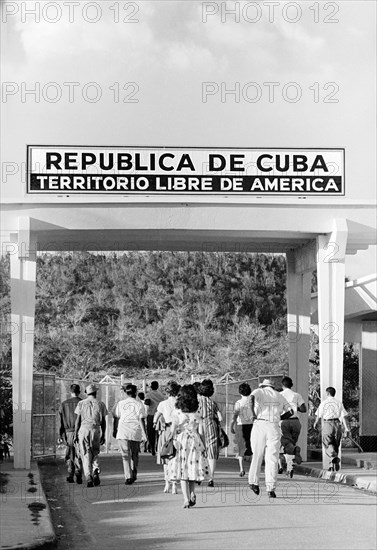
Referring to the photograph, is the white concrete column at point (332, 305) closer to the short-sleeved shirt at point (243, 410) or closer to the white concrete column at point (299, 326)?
the short-sleeved shirt at point (243, 410)

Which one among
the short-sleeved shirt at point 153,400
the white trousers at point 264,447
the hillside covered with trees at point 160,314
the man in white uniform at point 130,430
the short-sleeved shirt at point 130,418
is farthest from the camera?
the hillside covered with trees at point 160,314

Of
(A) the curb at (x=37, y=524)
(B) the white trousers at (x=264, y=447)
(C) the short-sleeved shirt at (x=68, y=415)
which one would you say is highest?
(C) the short-sleeved shirt at (x=68, y=415)

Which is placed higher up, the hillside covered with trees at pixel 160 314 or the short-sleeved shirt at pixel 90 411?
the hillside covered with trees at pixel 160 314

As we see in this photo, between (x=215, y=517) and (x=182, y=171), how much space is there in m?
11.9

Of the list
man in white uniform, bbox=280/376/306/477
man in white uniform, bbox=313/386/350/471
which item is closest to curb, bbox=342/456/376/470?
man in white uniform, bbox=313/386/350/471

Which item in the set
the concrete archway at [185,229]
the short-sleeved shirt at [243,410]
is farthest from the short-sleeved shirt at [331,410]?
the short-sleeved shirt at [243,410]

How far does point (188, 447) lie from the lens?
1608cm

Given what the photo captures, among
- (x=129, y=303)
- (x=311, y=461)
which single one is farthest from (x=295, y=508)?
(x=129, y=303)

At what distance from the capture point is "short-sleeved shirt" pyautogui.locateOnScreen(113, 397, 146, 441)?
2012 centimetres

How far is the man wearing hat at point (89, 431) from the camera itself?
19453 mm

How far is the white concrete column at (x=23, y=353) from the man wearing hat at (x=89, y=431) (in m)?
4.64

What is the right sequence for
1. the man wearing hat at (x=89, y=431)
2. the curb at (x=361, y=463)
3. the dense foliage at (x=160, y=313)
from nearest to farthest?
the man wearing hat at (x=89, y=431) < the curb at (x=361, y=463) < the dense foliage at (x=160, y=313)

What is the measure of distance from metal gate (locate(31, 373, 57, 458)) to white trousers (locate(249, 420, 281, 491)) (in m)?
9.19

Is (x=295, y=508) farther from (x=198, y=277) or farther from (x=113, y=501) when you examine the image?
(x=198, y=277)
